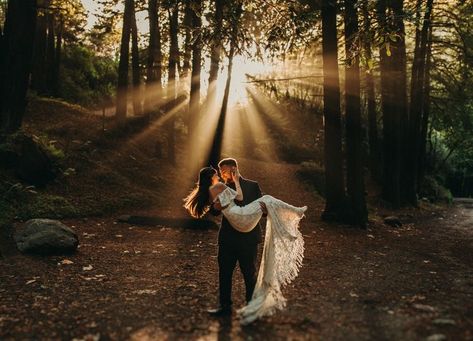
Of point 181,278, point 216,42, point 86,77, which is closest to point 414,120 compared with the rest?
point 216,42

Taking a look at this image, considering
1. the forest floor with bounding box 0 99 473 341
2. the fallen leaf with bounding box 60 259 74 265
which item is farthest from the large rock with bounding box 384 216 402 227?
the fallen leaf with bounding box 60 259 74 265

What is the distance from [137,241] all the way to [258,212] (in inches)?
227

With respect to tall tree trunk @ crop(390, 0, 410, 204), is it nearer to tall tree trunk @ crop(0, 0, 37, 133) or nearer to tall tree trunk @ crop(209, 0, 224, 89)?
tall tree trunk @ crop(209, 0, 224, 89)

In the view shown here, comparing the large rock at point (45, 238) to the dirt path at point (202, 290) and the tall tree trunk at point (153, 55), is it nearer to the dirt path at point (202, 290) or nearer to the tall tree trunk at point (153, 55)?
the dirt path at point (202, 290)

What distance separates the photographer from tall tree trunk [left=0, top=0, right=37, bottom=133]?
13.1m

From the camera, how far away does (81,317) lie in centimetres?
569

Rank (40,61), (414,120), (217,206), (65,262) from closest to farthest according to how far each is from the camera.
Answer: (217,206) < (65,262) < (414,120) < (40,61)

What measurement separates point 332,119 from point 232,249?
9.31m

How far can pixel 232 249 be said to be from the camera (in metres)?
5.58

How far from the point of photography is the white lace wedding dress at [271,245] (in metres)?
5.44

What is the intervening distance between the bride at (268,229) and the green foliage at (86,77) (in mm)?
26952

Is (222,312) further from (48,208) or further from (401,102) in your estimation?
(401,102)

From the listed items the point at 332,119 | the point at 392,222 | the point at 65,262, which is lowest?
the point at 392,222

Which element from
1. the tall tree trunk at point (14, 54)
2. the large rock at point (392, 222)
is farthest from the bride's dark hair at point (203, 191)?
the large rock at point (392, 222)
